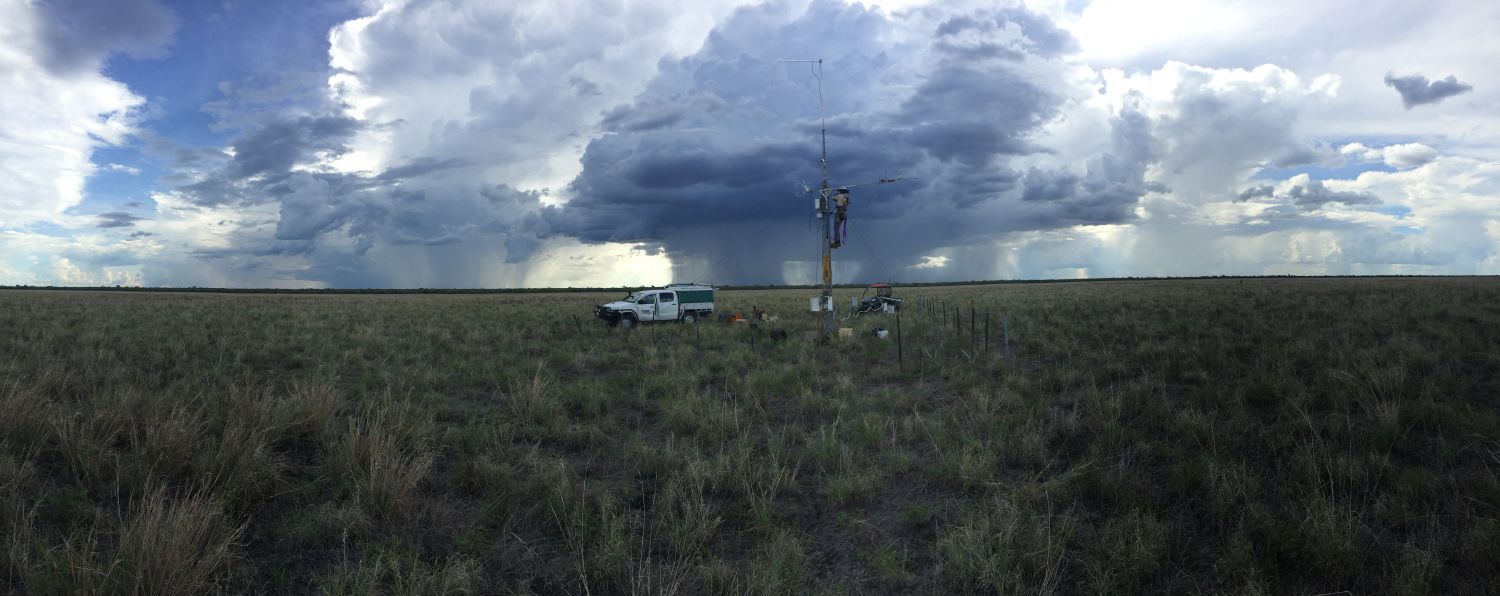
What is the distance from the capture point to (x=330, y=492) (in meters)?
6.44

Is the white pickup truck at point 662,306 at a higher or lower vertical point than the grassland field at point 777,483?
higher

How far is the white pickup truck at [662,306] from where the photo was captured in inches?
1081

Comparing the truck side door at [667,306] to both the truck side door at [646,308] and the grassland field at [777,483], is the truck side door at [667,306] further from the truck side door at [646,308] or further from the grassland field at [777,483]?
the grassland field at [777,483]

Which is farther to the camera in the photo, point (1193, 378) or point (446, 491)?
point (1193, 378)

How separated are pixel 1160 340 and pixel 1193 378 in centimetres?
627

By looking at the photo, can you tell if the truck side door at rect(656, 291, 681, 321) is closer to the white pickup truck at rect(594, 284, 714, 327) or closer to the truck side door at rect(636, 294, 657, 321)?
the white pickup truck at rect(594, 284, 714, 327)

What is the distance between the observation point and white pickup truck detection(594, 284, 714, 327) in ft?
90.1

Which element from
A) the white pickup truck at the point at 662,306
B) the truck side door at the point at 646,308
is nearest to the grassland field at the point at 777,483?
the white pickup truck at the point at 662,306

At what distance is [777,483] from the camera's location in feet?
22.1

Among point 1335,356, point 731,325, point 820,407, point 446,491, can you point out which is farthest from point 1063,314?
point 446,491

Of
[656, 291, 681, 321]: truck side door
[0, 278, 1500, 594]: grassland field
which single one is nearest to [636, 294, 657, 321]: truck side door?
[656, 291, 681, 321]: truck side door

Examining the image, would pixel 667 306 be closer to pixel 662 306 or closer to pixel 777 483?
pixel 662 306

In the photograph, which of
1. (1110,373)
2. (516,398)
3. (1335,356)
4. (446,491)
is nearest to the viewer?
(446,491)

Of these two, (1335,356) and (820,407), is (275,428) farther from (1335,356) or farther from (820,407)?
(1335,356)
